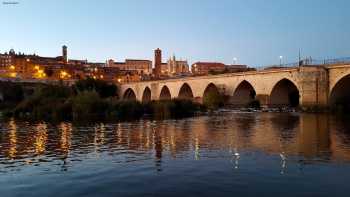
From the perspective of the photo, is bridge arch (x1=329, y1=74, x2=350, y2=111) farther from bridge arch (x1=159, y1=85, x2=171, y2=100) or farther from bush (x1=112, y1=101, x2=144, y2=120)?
bridge arch (x1=159, y1=85, x2=171, y2=100)

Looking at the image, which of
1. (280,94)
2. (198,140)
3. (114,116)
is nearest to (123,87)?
(280,94)

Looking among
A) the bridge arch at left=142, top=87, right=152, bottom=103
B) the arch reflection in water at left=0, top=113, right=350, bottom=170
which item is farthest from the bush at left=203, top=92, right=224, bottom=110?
the bridge arch at left=142, top=87, right=152, bottom=103

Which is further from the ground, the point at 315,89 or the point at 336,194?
the point at 315,89

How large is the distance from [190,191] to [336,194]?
4128mm

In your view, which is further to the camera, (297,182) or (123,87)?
(123,87)

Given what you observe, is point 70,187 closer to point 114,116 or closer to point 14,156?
point 14,156

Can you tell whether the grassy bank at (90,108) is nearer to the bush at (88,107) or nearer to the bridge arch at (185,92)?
the bush at (88,107)

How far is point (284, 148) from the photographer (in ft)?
69.6

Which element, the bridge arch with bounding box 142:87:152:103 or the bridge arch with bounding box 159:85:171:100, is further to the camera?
the bridge arch with bounding box 142:87:152:103

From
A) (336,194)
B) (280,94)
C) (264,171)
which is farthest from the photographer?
(280,94)

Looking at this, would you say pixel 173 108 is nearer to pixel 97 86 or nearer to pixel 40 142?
pixel 40 142

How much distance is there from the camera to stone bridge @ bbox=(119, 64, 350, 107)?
50.2 meters

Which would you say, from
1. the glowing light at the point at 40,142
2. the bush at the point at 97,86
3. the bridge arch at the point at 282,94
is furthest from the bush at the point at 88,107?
the bush at the point at 97,86

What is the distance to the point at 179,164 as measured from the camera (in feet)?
57.0
